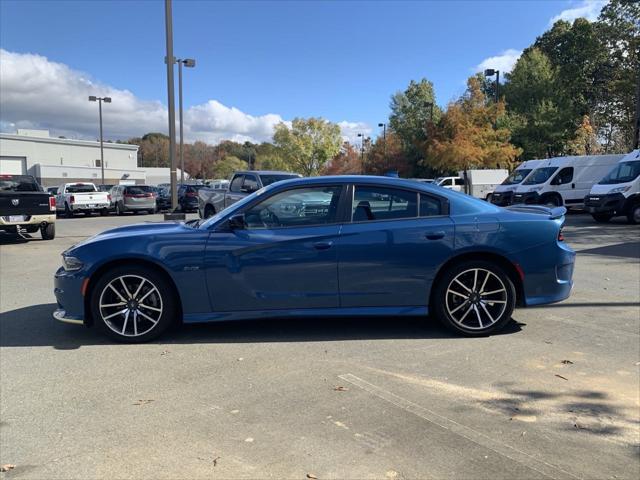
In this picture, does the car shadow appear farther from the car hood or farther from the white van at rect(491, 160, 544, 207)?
the white van at rect(491, 160, 544, 207)

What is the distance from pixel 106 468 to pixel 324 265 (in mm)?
2541

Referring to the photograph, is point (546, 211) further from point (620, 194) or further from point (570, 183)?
point (570, 183)

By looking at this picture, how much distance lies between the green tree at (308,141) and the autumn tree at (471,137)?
88.8 feet

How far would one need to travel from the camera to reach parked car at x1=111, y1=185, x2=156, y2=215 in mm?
26000

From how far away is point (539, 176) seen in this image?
880 inches

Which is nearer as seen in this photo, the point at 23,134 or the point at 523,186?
the point at 523,186

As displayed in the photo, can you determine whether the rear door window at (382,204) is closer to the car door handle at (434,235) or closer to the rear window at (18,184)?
the car door handle at (434,235)

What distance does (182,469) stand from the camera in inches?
114

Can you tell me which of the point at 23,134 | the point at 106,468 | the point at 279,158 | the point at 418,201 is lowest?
the point at 106,468

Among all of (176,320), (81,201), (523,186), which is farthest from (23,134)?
(176,320)

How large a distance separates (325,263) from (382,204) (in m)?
0.82

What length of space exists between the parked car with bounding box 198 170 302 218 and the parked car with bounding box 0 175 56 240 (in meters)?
4.48

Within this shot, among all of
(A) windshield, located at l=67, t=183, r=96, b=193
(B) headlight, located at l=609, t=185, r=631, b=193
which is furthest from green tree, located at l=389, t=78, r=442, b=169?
(B) headlight, located at l=609, t=185, r=631, b=193

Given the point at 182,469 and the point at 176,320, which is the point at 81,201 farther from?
the point at 182,469
